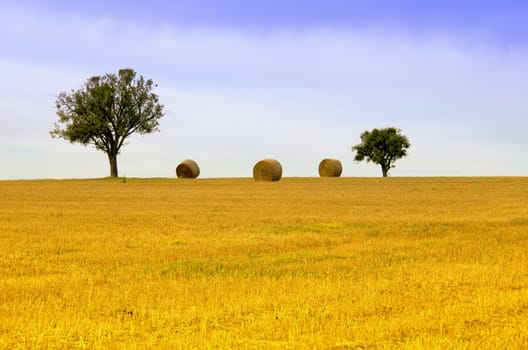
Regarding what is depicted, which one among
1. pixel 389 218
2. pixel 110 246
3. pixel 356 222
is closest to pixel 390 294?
pixel 110 246

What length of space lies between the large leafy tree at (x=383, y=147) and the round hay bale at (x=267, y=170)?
35003mm

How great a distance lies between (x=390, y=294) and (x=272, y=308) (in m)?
2.12

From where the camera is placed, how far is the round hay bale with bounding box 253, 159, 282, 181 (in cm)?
5950

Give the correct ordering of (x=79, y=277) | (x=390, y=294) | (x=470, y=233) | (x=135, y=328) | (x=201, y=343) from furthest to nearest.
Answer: (x=470, y=233) → (x=79, y=277) → (x=390, y=294) → (x=135, y=328) → (x=201, y=343)

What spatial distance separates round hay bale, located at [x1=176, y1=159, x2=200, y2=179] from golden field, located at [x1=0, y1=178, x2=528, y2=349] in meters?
45.2

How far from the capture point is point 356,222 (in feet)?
72.1

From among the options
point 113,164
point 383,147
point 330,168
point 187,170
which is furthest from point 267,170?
point 383,147

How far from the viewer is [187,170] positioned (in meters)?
68.8

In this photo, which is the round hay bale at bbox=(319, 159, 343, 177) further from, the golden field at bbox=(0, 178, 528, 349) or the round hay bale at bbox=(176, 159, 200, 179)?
the golden field at bbox=(0, 178, 528, 349)

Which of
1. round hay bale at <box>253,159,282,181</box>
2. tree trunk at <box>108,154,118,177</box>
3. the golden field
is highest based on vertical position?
tree trunk at <box>108,154,118,177</box>

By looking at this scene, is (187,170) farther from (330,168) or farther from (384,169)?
(384,169)

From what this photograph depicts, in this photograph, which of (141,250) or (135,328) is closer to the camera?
(135,328)

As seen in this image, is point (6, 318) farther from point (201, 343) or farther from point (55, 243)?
point (55, 243)

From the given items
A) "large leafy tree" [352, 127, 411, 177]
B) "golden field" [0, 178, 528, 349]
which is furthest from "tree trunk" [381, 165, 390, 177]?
Result: "golden field" [0, 178, 528, 349]
